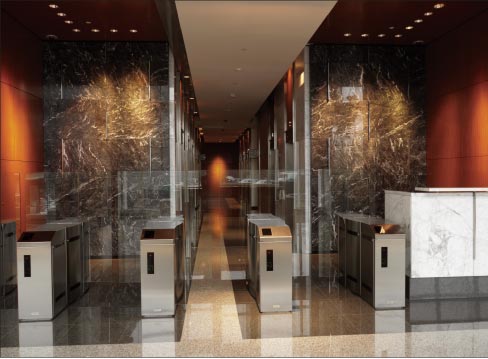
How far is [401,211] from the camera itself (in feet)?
21.2

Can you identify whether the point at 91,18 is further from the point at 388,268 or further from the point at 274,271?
the point at 388,268

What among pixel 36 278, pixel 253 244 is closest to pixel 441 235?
pixel 253 244

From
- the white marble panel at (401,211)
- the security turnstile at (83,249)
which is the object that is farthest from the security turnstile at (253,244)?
the security turnstile at (83,249)

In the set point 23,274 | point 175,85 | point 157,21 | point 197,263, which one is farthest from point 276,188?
point 23,274

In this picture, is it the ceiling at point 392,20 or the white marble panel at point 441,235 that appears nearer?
the white marble panel at point 441,235

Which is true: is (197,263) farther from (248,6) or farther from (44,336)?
(248,6)

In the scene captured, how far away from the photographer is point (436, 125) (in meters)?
9.07

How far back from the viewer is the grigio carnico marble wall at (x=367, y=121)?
9.09 metres

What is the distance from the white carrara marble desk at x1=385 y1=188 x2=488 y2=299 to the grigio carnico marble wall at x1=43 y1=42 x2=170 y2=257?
3.59 m

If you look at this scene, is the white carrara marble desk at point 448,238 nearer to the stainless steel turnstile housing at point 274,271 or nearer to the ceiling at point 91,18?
the stainless steel turnstile housing at point 274,271

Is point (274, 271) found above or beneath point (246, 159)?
beneath

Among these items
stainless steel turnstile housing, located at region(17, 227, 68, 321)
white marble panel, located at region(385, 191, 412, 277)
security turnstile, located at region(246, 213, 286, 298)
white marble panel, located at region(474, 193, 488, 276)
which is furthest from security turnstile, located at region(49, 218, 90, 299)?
white marble panel, located at region(474, 193, 488, 276)

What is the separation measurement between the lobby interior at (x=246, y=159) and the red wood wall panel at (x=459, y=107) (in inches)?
1.4

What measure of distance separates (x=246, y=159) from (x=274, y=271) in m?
2.86
